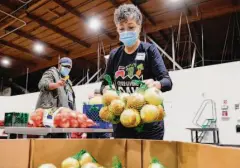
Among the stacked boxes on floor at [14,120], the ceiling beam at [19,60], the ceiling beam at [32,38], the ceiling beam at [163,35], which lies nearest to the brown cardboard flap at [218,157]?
the stacked boxes on floor at [14,120]

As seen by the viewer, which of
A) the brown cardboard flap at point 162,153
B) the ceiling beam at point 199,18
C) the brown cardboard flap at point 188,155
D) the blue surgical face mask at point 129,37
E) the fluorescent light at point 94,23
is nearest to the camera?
the brown cardboard flap at point 188,155

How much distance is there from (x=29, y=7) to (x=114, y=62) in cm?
394

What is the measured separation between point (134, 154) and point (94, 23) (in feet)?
14.6

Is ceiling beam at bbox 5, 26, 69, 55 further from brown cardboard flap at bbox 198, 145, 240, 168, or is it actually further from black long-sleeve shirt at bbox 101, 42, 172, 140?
brown cardboard flap at bbox 198, 145, 240, 168

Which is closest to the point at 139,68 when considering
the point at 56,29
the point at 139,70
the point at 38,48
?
the point at 139,70

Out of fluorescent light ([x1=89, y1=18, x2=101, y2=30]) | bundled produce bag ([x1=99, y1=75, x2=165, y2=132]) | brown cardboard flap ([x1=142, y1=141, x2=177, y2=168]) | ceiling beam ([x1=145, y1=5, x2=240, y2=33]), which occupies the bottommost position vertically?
brown cardboard flap ([x1=142, y1=141, x2=177, y2=168])

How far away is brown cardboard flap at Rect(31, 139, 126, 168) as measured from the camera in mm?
903

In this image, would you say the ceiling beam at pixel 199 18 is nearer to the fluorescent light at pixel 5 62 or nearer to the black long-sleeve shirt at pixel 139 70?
the black long-sleeve shirt at pixel 139 70

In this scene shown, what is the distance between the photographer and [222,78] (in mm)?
4012

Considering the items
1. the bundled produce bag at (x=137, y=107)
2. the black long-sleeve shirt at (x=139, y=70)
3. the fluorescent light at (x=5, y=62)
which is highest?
the fluorescent light at (x=5, y=62)

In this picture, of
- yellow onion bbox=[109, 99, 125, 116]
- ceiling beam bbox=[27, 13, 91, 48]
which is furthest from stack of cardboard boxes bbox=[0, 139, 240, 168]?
ceiling beam bbox=[27, 13, 91, 48]

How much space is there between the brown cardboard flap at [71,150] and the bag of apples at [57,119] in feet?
1.24

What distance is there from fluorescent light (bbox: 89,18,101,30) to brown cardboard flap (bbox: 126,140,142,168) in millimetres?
4381

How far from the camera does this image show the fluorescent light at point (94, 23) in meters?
5.04
